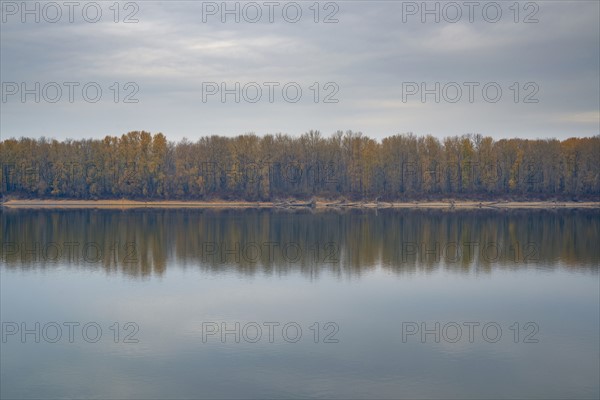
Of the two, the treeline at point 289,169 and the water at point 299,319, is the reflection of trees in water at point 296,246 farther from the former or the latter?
the treeline at point 289,169

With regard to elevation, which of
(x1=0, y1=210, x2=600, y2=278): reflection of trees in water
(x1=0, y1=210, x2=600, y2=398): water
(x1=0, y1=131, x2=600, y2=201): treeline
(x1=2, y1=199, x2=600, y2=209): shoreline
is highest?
(x1=0, y1=131, x2=600, y2=201): treeline

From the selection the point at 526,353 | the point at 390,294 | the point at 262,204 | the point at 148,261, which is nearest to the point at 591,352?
the point at 526,353

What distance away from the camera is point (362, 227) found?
5991cm

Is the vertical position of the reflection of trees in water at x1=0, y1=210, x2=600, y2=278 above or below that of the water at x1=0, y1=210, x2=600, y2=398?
above

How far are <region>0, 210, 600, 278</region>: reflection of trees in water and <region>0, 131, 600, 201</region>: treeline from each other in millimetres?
42086

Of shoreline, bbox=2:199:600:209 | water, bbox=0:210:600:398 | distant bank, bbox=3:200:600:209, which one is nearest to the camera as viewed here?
water, bbox=0:210:600:398

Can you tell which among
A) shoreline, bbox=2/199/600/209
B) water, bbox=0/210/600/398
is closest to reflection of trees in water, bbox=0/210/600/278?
water, bbox=0/210/600/398

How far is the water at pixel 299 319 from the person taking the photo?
16.7 m

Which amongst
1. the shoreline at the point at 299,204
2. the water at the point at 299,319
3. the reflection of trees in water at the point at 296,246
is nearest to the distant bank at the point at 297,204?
the shoreline at the point at 299,204

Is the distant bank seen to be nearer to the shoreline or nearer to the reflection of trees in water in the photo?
the shoreline

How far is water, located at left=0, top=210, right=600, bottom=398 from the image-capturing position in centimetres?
1673

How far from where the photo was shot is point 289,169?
111m

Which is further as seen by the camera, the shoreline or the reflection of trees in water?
the shoreline

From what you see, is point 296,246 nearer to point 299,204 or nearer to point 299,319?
point 299,319
